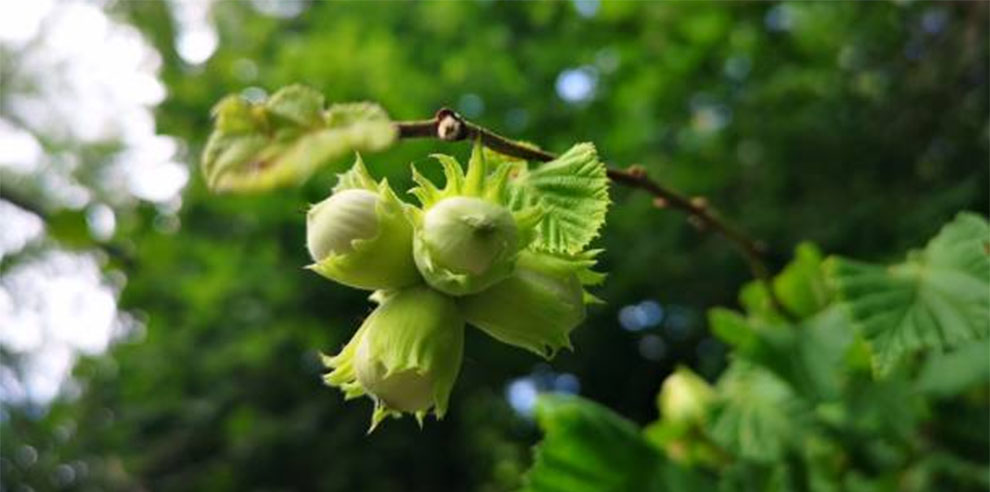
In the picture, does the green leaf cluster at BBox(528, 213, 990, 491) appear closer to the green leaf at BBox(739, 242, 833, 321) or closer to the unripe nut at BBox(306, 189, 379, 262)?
the green leaf at BBox(739, 242, 833, 321)

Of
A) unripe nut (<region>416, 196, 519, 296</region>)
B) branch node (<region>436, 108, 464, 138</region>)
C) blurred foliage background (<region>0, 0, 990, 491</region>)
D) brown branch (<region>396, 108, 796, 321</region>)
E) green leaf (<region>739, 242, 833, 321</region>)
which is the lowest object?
unripe nut (<region>416, 196, 519, 296</region>)

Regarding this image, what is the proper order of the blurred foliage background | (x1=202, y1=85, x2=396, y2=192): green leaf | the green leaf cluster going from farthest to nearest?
the blurred foliage background < the green leaf cluster < (x1=202, y1=85, x2=396, y2=192): green leaf

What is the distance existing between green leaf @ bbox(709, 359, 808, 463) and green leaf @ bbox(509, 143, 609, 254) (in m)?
0.49

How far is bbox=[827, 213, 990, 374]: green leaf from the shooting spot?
0.62 meters

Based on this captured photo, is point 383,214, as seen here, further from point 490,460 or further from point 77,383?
point 77,383

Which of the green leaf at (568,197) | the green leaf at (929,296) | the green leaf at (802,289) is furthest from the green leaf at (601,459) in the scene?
the green leaf at (568,197)

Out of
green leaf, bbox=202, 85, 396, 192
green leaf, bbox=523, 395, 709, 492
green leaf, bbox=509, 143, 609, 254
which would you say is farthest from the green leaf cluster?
green leaf, bbox=202, 85, 396, 192

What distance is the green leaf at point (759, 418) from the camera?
2.96 feet

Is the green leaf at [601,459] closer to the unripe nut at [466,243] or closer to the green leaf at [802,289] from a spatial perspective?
the green leaf at [802,289]

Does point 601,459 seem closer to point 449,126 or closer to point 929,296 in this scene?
point 929,296

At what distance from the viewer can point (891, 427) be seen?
3.09 ft

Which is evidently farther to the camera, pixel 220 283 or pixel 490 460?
pixel 490 460

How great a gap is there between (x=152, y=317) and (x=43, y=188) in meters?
0.58

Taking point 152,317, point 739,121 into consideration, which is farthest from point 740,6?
point 152,317
